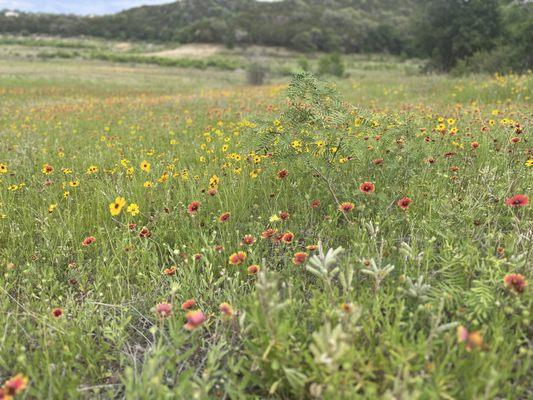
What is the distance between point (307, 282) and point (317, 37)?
80.7 m

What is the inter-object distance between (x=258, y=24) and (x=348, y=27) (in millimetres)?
18903

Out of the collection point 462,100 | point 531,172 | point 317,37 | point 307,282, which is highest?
point 317,37

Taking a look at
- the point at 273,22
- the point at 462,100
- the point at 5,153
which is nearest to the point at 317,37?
the point at 273,22

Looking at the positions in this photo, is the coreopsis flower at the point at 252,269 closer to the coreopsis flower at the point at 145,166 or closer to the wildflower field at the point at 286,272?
the wildflower field at the point at 286,272

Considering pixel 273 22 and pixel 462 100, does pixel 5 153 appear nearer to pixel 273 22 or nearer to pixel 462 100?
pixel 462 100

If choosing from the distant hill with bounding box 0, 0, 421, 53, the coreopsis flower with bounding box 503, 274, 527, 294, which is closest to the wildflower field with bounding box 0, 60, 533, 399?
the coreopsis flower with bounding box 503, 274, 527, 294

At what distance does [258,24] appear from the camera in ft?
274

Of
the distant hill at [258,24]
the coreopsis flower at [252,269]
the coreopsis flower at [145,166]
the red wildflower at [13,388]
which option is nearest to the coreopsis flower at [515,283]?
the coreopsis flower at [252,269]

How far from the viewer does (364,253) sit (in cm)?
A: 235

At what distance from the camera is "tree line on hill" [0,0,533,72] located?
22312mm

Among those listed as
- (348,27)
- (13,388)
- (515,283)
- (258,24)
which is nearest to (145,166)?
(13,388)

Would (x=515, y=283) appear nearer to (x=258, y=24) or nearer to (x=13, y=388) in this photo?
(x=13, y=388)

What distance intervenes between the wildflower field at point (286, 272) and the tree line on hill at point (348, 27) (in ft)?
53.7

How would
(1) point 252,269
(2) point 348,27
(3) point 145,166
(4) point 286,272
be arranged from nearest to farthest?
(1) point 252,269 → (4) point 286,272 → (3) point 145,166 → (2) point 348,27
